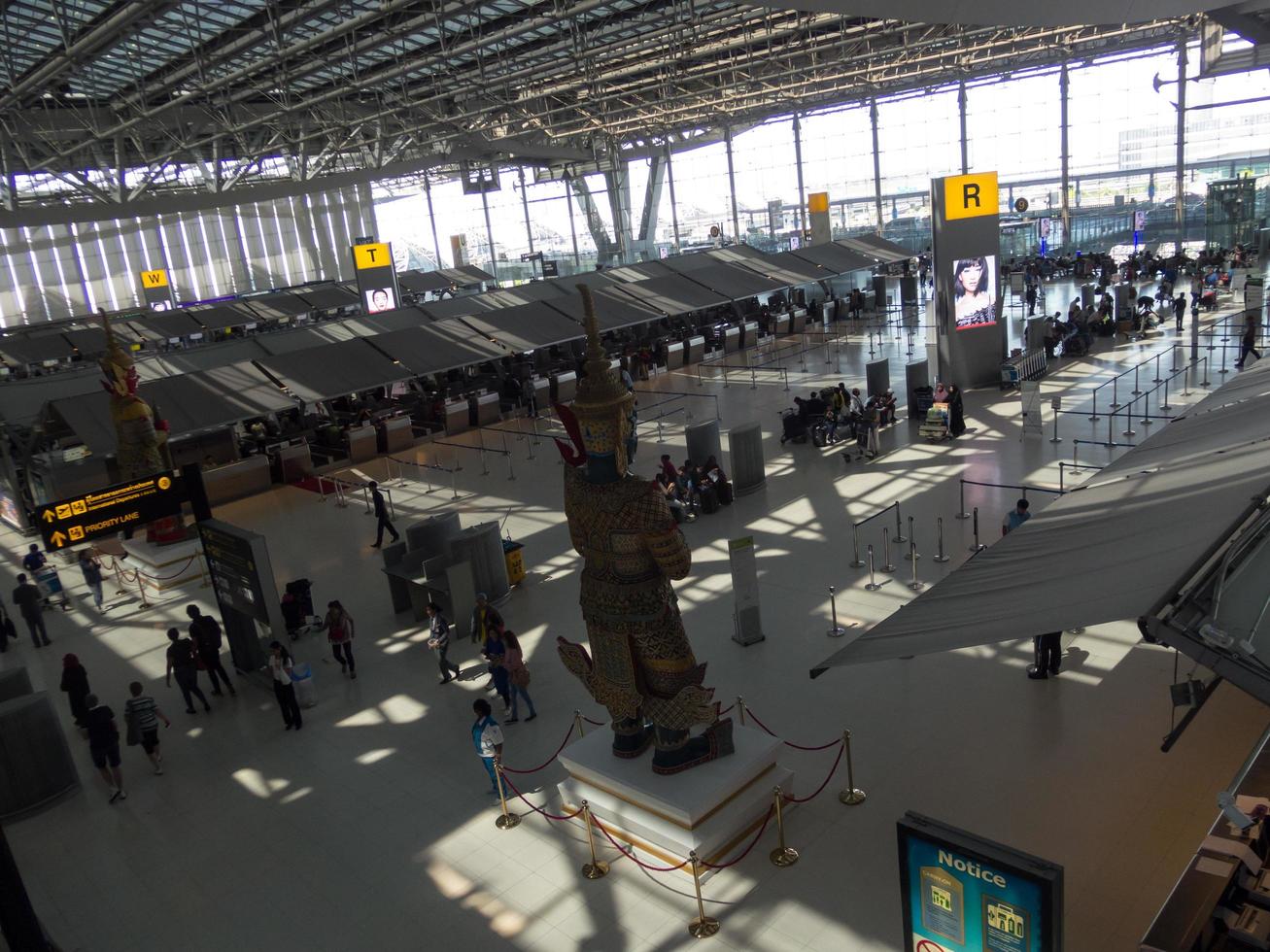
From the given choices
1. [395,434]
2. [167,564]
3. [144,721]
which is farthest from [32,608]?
[395,434]

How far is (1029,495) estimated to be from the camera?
50.0ft

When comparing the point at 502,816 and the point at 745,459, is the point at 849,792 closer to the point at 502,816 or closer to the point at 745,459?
the point at 502,816

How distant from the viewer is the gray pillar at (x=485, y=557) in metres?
13.2

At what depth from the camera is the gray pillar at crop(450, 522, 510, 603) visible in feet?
43.3

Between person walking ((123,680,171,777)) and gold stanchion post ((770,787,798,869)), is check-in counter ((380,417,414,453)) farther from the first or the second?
gold stanchion post ((770,787,798,869))

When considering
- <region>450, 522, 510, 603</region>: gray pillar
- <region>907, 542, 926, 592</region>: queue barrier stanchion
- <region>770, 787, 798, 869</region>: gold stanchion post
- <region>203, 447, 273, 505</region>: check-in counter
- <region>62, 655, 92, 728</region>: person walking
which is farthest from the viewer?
<region>203, 447, 273, 505</region>: check-in counter

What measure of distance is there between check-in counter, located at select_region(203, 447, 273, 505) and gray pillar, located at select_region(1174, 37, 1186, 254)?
39463 mm

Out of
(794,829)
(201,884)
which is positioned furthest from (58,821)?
(794,829)

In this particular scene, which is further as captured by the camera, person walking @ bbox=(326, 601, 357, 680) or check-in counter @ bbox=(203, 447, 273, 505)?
check-in counter @ bbox=(203, 447, 273, 505)

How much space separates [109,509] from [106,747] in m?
3.31

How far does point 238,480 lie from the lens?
21.9 m

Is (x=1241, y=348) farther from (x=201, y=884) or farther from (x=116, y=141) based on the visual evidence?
(x=116, y=141)

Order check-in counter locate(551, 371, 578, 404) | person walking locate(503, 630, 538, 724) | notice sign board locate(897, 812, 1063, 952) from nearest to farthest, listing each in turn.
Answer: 1. notice sign board locate(897, 812, 1063, 952)
2. person walking locate(503, 630, 538, 724)
3. check-in counter locate(551, 371, 578, 404)

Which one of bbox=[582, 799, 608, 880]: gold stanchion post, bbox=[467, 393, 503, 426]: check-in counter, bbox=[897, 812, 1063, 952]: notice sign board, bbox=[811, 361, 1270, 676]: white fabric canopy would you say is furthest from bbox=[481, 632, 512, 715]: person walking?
bbox=[467, 393, 503, 426]: check-in counter
